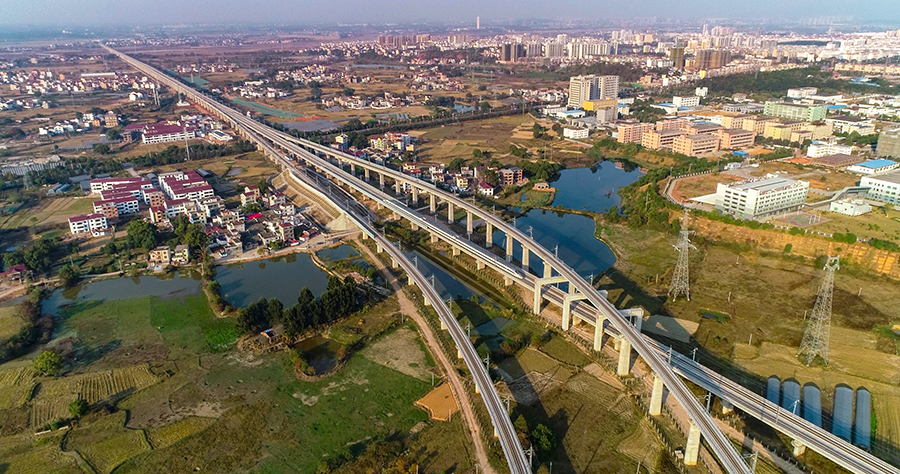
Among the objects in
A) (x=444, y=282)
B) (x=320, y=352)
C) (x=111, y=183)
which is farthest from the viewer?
(x=111, y=183)

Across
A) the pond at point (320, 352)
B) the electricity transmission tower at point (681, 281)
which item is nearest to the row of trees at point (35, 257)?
the pond at point (320, 352)

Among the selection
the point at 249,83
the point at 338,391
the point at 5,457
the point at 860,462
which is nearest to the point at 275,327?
the point at 338,391

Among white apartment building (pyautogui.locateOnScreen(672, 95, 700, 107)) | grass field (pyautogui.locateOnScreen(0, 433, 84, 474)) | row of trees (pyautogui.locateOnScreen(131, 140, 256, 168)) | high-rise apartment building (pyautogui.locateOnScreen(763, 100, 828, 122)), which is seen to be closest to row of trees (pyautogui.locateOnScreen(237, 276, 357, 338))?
grass field (pyautogui.locateOnScreen(0, 433, 84, 474))

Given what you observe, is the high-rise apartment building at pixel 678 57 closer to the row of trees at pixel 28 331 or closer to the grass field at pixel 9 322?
the row of trees at pixel 28 331

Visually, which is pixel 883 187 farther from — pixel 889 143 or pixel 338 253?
pixel 338 253

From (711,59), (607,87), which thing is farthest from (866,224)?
(711,59)

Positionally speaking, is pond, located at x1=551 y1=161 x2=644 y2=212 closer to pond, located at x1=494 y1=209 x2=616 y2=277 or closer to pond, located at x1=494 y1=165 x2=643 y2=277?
pond, located at x1=494 y1=165 x2=643 y2=277
